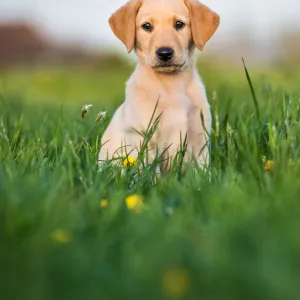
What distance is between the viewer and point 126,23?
14.1 ft

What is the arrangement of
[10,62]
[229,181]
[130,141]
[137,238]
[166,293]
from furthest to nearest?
[10,62], [130,141], [229,181], [137,238], [166,293]

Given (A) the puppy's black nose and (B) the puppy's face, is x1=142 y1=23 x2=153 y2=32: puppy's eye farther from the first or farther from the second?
(A) the puppy's black nose

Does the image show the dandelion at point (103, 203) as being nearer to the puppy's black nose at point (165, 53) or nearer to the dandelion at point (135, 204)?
the dandelion at point (135, 204)

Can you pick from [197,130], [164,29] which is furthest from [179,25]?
[197,130]

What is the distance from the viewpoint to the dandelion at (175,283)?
6.01 feet

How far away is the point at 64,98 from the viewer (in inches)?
493

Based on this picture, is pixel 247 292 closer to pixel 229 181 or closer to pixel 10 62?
pixel 229 181

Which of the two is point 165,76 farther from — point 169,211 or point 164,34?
point 169,211

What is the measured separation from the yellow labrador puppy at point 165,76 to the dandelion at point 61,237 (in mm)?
1727

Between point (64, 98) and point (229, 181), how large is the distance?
31.5 ft

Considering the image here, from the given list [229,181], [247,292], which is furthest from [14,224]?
[229,181]

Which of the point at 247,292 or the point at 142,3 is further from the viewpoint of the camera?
the point at 142,3

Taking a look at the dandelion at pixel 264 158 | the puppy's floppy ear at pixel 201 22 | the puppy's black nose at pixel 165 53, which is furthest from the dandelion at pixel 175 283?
the puppy's floppy ear at pixel 201 22

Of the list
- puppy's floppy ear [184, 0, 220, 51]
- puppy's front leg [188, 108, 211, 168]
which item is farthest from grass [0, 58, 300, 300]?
puppy's floppy ear [184, 0, 220, 51]
